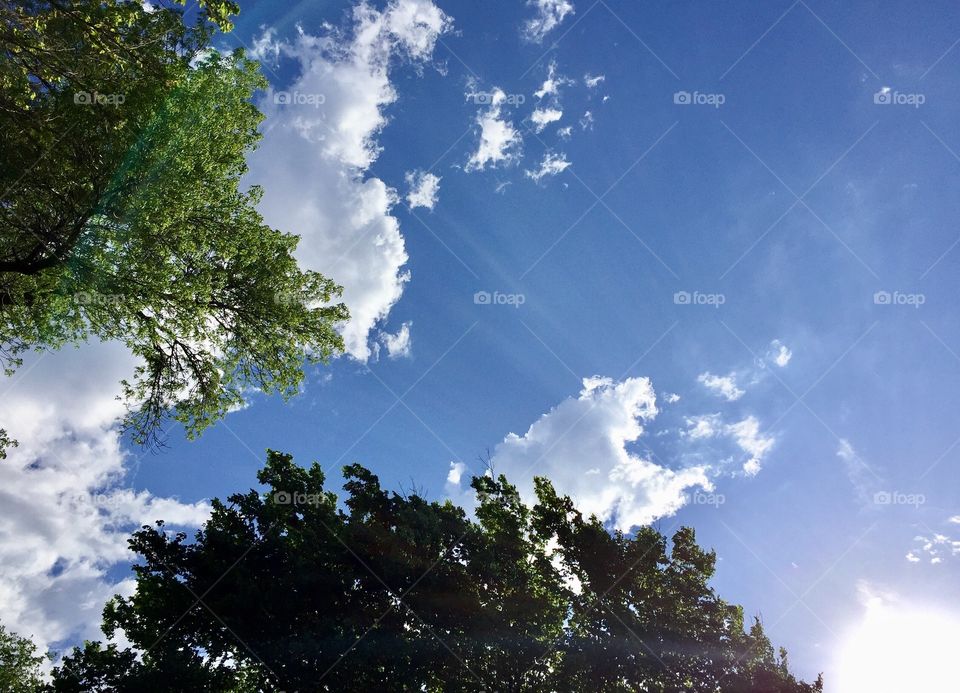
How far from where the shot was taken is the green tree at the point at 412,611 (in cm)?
1725

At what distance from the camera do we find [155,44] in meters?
11.1

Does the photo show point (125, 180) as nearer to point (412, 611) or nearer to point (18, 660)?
point (412, 611)

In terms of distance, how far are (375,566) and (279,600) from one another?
397 centimetres

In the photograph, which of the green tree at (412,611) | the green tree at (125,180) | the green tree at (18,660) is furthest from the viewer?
the green tree at (18,660)

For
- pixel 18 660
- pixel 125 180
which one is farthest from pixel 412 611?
pixel 18 660

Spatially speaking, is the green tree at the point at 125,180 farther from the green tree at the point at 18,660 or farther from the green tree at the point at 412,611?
the green tree at the point at 18,660

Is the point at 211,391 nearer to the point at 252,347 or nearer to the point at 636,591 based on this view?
the point at 252,347

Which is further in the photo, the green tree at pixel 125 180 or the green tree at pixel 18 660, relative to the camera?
the green tree at pixel 18 660

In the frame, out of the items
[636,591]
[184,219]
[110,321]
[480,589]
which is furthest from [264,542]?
[636,591]

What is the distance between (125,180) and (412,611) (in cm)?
1831

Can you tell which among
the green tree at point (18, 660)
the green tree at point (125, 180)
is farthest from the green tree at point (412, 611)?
the green tree at point (18, 660)

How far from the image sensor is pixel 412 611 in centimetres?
1892

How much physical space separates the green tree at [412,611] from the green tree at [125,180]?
28.1ft

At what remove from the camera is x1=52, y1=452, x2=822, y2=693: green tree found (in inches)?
679
